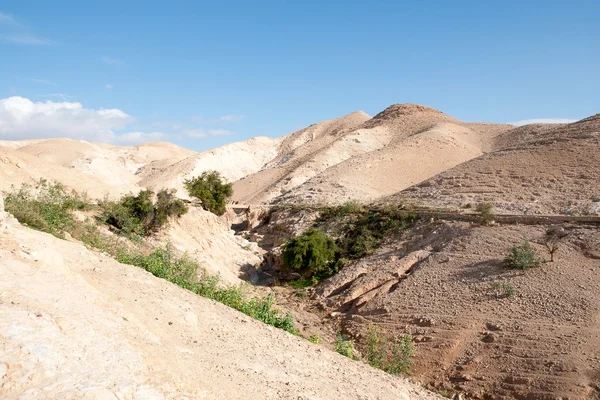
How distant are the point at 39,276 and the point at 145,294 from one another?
1.69m

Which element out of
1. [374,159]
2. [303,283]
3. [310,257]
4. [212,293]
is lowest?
[303,283]

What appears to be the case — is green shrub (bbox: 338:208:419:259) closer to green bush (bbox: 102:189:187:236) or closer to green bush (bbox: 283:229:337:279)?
green bush (bbox: 283:229:337:279)

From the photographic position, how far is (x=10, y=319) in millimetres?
4215

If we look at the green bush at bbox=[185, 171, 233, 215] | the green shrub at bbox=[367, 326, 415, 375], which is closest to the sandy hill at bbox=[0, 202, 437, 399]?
the green shrub at bbox=[367, 326, 415, 375]

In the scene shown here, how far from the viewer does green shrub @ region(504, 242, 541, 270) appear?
46.5ft

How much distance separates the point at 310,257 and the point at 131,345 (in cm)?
1436

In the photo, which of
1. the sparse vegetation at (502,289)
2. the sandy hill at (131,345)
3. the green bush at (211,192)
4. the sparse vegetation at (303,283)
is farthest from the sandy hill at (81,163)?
the sparse vegetation at (502,289)

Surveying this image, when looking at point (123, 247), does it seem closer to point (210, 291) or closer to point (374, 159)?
point (210, 291)

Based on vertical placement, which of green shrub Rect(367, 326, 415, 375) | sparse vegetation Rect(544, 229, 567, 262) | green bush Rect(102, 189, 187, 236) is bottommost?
green shrub Rect(367, 326, 415, 375)

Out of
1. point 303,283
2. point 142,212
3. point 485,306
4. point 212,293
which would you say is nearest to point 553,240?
point 485,306

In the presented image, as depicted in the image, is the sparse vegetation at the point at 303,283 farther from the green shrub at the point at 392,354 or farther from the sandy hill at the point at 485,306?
the green shrub at the point at 392,354

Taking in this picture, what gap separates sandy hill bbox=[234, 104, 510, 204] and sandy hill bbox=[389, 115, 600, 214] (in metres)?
5.19

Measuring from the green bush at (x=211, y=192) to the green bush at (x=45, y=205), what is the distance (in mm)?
8266

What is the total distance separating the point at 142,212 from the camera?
16.6m
